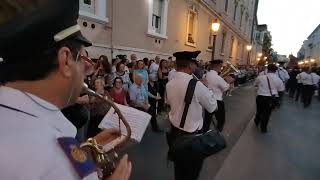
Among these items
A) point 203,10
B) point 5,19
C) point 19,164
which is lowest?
point 19,164

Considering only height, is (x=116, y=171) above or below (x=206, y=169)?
above

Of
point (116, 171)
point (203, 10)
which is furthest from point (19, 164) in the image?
point (203, 10)

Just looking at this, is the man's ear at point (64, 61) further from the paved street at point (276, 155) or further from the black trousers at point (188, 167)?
the paved street at point (276, 155)

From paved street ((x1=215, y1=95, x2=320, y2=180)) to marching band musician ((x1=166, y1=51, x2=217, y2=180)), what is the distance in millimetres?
1395

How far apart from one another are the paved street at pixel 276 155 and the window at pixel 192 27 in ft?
27.9

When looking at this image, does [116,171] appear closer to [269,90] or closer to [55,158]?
[55,158]

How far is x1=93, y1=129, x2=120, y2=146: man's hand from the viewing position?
58.4 inches

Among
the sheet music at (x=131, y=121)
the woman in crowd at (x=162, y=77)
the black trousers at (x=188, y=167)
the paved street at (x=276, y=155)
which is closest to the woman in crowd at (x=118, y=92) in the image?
the paved street at (x=276, y=155)

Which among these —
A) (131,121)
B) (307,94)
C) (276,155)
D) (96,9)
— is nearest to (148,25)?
(96,9)

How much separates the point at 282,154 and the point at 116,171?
6047mm

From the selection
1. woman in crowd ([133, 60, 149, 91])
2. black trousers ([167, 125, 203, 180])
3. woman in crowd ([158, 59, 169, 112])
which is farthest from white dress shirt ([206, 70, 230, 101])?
black trousers ([167, 125, 203, 180])

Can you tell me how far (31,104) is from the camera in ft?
2.90

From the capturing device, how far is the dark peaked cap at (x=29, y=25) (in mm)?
866

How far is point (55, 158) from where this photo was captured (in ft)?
2.63
